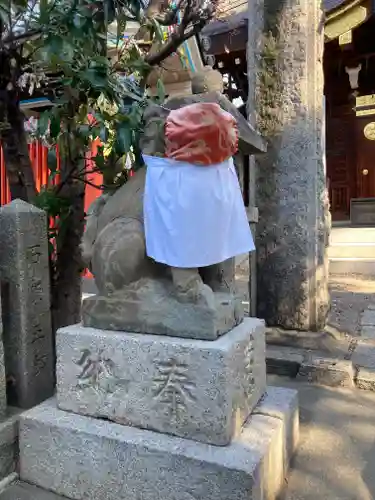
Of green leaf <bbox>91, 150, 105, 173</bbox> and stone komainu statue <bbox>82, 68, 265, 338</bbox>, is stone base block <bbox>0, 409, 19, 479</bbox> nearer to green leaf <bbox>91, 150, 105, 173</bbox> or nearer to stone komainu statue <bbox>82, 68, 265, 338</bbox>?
stone komainu statue <bbox>82, 68, 265, 338</bbox>

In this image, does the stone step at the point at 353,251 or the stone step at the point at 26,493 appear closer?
the stone step at the point at 26,493

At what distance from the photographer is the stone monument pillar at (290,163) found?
3660 millimetres

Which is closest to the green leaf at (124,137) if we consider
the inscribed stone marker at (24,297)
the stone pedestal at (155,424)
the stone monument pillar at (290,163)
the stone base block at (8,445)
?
the inscribed stone marker at (24,297)

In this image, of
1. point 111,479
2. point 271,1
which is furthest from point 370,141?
point 111,479

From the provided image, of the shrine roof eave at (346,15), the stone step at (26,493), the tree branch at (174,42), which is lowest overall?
the stone step at (26,493)

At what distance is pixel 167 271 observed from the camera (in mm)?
1889

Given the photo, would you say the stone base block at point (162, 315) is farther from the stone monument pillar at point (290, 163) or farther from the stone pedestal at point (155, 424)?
the stone monument pillar at point (290, 163)

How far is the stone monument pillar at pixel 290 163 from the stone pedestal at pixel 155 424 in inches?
74.1

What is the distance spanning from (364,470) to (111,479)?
1256 millimetres

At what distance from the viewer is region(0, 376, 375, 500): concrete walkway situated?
1.83 m

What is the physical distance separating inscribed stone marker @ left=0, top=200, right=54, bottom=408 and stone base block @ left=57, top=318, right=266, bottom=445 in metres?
0.32

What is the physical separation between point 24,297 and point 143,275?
2.36 feet

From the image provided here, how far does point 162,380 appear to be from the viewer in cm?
170

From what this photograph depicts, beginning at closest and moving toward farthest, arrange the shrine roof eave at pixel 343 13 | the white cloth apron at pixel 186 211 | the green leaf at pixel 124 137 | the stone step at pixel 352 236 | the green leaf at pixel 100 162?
the white cloth apron at pixel 186 211
the green leaf at pixel 124 137
the green leaf at pixel 100 162
the shrine roof eave at pixel 343 13
the stone step at pixel 352 236
